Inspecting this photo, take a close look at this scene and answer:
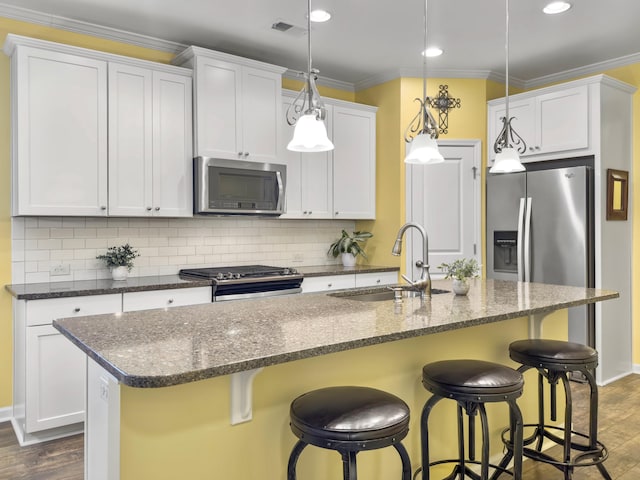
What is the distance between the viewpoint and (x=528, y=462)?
9.33ft

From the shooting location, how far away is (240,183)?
4.00 m

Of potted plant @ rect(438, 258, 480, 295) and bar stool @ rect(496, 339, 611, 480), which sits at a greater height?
potted plant @ rect(438, 258, 480, 295)

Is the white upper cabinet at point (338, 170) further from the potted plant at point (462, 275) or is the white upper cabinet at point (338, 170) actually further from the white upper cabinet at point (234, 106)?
the potted plant at point (462, 275)

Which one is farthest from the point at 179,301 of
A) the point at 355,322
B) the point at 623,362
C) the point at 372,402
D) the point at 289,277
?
the point at 623,362

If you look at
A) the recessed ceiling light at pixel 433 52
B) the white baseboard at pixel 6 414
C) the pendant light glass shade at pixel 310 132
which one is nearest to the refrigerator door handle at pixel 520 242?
the recessed ceiling light at pixel 433 52

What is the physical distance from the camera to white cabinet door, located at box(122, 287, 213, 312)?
3.31 metres

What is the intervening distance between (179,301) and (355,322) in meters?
1.92

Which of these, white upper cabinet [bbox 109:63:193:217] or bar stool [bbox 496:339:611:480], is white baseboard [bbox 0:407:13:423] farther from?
bar stool [bbox 496:339:611:480]

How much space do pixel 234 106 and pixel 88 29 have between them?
115cm

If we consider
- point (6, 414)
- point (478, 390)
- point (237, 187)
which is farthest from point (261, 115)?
point (478, 390)

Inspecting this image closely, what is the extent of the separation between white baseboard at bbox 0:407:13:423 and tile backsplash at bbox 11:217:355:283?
85 cm

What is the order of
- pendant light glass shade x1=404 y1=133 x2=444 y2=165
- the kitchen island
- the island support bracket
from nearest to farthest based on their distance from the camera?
1. the kitchen island
2. the island support bracket
3. pendant light glass shade x1=404 y1=133 x2=444 y2=165

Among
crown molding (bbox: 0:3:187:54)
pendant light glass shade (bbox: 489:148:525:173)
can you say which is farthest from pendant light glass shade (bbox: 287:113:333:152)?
crown molding (bbox: 0:3:187:54)

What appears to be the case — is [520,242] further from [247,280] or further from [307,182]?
[247,280]
